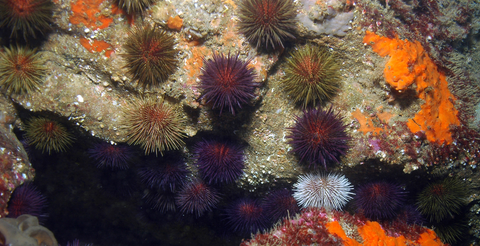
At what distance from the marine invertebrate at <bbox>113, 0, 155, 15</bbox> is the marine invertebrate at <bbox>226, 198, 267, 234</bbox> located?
146 inches

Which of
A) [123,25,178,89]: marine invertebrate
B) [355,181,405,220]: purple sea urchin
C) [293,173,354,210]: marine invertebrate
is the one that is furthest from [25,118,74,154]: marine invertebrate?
[355,181,405,220]: purple sea urchin

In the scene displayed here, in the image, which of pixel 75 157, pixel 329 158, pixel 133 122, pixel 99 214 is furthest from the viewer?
pixel 99 214

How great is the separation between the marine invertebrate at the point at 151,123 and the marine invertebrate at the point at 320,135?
185 centimetres

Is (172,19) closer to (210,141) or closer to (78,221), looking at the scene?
(210,141)

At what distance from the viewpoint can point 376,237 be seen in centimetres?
416

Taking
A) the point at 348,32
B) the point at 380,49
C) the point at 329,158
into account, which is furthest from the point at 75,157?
the point at 380,49

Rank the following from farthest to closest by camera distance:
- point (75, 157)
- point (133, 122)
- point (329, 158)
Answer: point (75, 157)
point (329, 158)
point (133, 122)

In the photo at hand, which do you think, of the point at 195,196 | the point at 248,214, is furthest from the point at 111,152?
the point at 248,214

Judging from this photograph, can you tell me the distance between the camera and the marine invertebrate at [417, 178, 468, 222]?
4215 mm

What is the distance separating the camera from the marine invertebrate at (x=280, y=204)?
4.58 meters

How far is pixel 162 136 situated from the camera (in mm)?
3764

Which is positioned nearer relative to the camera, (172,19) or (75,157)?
(172,19)

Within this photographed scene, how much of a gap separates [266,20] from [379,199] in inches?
129

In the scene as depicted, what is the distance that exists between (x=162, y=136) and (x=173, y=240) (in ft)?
12.0
